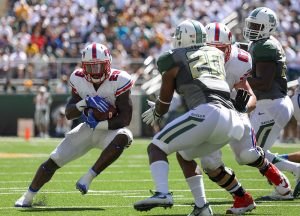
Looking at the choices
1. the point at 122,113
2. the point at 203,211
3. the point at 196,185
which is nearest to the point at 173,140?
the point at 196,185

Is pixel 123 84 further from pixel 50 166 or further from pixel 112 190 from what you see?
pixel 112 190

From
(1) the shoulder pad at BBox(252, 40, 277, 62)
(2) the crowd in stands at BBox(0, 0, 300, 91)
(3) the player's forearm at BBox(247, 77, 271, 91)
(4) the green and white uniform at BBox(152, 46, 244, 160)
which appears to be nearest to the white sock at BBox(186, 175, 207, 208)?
(4) the green and white uniform at BBox(152, 46, 244, 160)

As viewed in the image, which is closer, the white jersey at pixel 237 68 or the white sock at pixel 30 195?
the white jersey at pixel 237 68

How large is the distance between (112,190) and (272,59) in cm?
224

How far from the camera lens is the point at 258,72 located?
8.54 m

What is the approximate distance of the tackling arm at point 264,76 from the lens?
8500mm

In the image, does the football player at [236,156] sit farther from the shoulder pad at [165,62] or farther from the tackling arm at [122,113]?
the tackling arm at [122,113]

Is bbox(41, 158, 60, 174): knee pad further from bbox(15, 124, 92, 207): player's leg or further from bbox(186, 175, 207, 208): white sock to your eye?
bbox(186, 175, 207, 208): white sock

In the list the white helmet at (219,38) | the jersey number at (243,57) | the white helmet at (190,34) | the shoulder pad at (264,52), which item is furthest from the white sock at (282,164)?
the white helmet at (190,34)

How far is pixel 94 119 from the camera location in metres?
8.16

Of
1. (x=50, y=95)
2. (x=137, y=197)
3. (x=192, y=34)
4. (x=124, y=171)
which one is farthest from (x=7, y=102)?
(x=192, y=34)

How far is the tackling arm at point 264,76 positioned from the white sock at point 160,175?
230 cm

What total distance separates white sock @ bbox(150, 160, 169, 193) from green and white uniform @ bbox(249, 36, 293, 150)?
244 cm

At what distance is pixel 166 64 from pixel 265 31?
255cm
